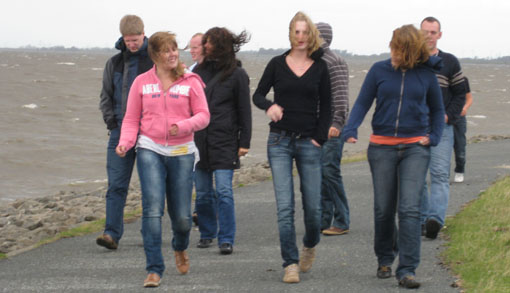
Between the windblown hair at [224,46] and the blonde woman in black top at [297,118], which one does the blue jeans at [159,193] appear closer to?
the blonde woman in black top at [297,118]

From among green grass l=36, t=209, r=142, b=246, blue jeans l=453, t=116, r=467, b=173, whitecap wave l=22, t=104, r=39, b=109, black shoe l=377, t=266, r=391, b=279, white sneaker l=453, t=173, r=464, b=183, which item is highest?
black shoe l=377, t=266, r=391, b=279

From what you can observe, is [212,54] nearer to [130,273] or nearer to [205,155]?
[205,155]

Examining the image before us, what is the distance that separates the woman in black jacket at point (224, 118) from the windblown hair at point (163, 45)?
1312mm

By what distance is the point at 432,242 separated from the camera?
764cm

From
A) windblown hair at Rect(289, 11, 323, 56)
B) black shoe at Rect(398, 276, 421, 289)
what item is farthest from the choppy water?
black shoe at Rect(398, 276, 421, 289)

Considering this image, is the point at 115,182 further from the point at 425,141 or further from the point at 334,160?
the point at 425,141

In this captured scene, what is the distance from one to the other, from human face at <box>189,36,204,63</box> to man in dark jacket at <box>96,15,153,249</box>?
47 centimetres

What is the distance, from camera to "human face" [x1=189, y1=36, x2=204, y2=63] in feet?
24.9

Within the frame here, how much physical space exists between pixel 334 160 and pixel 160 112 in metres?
2.49

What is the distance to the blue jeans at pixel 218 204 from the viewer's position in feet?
24.3

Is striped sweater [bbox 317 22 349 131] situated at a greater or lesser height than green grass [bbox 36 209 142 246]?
greater

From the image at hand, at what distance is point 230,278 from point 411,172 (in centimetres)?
171

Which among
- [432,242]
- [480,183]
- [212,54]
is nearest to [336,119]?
[212,54]

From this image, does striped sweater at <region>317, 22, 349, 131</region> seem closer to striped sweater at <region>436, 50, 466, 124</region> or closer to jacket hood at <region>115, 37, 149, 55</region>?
striped sweater at <region>436, 50, 466, 124</region>
